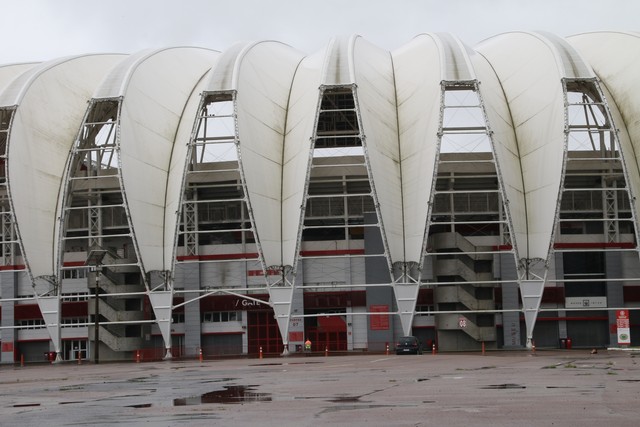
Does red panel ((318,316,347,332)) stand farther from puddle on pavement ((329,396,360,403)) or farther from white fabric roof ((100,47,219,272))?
puddle on pavement ((329,396,360,403))

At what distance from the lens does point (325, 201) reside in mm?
72000

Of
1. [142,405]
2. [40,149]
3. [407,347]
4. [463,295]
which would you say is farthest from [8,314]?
[142,405]

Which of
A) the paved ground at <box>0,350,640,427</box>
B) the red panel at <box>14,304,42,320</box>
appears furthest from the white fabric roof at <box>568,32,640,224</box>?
the red panel at <box>14,304,42,320</box>

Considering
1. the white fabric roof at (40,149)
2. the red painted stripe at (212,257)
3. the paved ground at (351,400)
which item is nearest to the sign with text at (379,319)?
the red painted stripe at (212,257)

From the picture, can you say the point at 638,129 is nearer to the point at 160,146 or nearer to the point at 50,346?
the point at 160,146

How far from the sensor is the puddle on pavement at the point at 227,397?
21.9 meters

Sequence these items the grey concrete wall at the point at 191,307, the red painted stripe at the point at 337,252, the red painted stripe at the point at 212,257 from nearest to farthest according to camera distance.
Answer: the red painted stripe at the point at 337,252 < the grey concrete wall at the point at 191,307 < the red painted stripe at the point at 212,257

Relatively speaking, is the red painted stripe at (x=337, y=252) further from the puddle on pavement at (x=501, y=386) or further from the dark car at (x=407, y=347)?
the puddle on pavement at (x=501, y=386)

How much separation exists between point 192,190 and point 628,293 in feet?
103

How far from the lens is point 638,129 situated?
206 feet

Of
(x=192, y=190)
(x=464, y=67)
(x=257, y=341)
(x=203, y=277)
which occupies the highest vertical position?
(x=464, y=67)

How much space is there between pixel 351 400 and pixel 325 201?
51.1 m

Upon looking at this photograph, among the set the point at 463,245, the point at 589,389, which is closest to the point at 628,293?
the point at 463,245

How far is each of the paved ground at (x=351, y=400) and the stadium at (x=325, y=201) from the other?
26.6 meters
